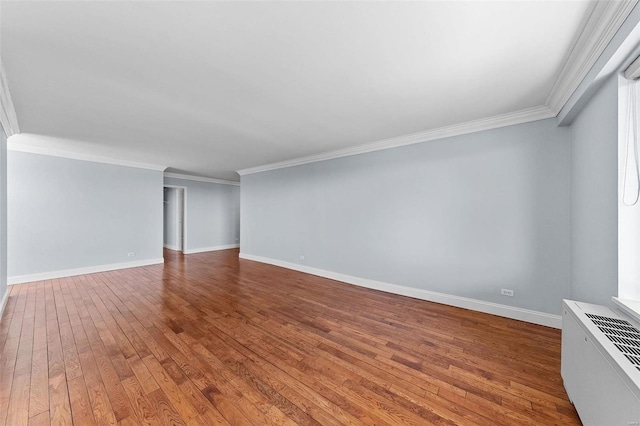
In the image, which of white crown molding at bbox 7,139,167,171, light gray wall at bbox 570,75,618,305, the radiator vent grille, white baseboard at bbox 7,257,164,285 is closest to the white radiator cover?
the radiator vent grille

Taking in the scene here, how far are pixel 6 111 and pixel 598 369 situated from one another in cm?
574

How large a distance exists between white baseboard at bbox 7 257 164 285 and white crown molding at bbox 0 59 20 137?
2598 mm

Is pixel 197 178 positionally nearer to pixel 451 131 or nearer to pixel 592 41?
pixel 451 131

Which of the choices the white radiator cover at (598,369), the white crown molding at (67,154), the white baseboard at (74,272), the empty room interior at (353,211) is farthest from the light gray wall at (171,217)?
the white radiator cover at (598,369)

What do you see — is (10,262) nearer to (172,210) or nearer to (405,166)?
(172,210)

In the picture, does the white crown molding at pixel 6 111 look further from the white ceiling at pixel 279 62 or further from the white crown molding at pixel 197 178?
the white crown molding at pixel 197 178

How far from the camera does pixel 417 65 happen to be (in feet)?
6.22

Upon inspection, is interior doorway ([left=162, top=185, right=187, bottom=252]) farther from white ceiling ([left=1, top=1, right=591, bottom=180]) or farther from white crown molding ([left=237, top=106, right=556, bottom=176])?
white crown molding ([left=237, top=106, right=556, bottom=176])

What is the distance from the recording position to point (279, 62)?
1.84 meters

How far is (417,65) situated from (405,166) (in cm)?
196

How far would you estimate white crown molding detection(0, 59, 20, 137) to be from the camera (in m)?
2.13

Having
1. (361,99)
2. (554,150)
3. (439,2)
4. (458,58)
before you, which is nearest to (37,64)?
(361,99)

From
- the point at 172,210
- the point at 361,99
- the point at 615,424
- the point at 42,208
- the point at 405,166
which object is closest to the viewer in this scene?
the point at 615,424

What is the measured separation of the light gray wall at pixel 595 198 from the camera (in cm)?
166
